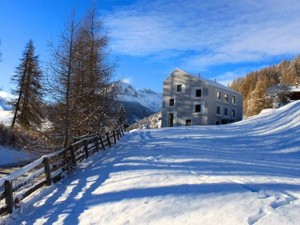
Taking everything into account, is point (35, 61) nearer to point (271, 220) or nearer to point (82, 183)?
point (82, 183)

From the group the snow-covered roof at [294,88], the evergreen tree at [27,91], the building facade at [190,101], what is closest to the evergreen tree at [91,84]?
the evergreen tree at [27,91]

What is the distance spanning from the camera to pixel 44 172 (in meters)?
11.4

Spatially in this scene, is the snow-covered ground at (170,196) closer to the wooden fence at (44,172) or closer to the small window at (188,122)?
the wooden fence at (44,172)

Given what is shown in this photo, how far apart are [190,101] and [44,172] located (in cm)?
4252

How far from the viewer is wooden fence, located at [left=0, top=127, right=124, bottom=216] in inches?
340

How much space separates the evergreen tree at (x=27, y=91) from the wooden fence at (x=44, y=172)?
2211 centimetres

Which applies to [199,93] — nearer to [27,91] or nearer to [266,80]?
[27,91]

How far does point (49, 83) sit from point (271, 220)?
1207 centimetres

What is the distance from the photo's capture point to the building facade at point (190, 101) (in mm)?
52188

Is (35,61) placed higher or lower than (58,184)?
higher

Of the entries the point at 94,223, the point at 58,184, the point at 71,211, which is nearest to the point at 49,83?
the point at 58,184

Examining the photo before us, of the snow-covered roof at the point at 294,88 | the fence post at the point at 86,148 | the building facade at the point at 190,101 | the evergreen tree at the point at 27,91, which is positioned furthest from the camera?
the snow-covered roof at the point at 294,88

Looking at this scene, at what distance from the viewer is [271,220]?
21.6 feet

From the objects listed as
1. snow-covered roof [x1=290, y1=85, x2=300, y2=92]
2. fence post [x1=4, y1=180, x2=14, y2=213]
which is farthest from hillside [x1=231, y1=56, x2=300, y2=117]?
fence post [x1=4, y1=180, x2=14, y2=213]
